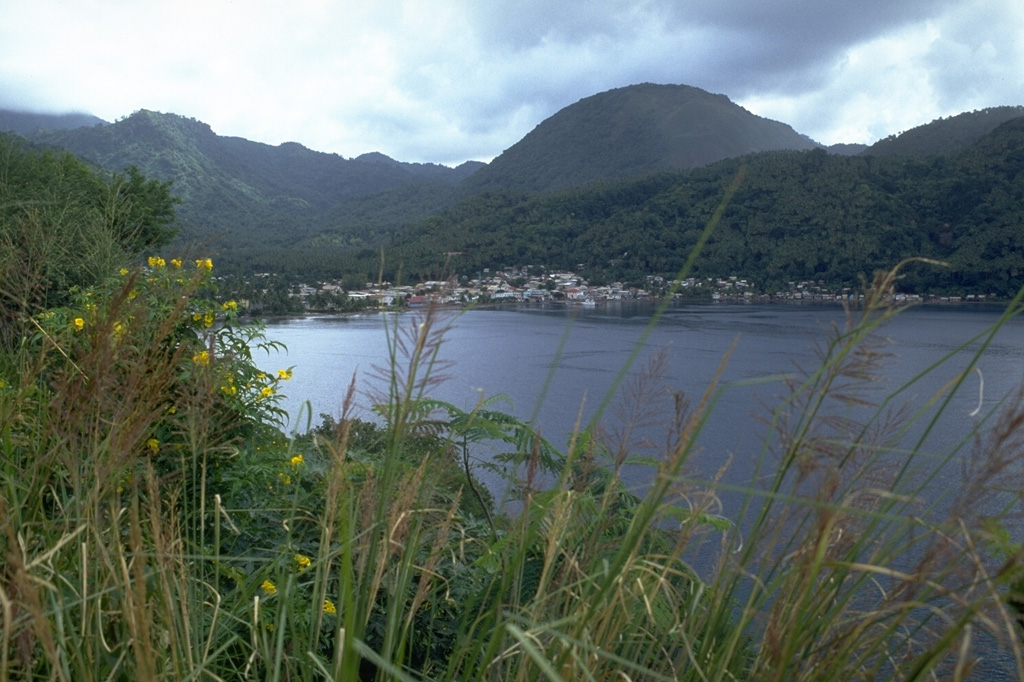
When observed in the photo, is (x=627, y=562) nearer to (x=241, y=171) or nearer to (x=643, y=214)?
(x=643, y=214)

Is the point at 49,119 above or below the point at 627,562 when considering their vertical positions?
above

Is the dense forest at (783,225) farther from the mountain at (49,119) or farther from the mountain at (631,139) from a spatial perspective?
the mountain at (49,119)

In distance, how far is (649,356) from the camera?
4.47m

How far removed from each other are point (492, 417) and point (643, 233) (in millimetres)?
37427

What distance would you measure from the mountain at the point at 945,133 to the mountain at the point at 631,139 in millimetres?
16056

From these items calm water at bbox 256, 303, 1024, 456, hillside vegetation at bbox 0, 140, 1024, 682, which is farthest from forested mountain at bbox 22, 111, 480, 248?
hillside vegetation at bbox 0, 140, 1024, 682

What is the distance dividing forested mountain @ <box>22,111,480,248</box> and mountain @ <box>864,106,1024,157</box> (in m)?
36.6

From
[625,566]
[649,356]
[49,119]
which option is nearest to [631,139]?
[649,356]

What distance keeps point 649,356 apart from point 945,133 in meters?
62.9

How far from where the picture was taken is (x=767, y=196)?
124 feet

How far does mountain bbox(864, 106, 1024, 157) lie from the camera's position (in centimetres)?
5366

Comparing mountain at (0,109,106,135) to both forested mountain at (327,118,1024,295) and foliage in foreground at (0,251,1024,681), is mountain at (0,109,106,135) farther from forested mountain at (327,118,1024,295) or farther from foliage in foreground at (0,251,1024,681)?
foliage in foreground at (0,251,1024,681)

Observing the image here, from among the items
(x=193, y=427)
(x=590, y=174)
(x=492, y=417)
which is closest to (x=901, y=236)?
(x=492, y=417)

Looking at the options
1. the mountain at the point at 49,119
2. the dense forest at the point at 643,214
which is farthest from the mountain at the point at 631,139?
the mountain at the point at 49,119
